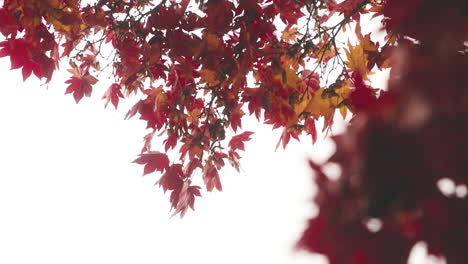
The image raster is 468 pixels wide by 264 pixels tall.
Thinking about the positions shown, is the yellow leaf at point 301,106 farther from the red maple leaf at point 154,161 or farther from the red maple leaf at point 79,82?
the red maple leaf at point 79,82

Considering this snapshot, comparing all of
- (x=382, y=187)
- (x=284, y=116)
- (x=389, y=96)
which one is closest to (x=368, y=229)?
(x=382, y=187)

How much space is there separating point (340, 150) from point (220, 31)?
0.80 meters

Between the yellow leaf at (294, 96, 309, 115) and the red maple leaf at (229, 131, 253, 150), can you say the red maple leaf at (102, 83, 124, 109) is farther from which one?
the yellow leaf at (294, 96, 309, 115)

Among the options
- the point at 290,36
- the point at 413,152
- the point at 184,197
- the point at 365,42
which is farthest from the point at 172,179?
the point at 413,152

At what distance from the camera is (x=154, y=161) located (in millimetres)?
1363

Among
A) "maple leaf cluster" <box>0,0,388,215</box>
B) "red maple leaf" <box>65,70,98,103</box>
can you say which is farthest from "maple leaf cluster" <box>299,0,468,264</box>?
"red maple leaf" <box>65,70,98,103</box>

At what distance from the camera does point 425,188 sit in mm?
361

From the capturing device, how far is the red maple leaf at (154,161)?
53.2 inches

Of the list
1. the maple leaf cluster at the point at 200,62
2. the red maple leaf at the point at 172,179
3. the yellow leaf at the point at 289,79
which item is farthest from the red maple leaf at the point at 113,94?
the yellow leaf at the point at 289,79

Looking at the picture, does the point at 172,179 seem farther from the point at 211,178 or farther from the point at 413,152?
the point at 413,152

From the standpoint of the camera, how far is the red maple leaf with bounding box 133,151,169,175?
4.43 ft

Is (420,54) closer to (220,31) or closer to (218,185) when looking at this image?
(220,31)

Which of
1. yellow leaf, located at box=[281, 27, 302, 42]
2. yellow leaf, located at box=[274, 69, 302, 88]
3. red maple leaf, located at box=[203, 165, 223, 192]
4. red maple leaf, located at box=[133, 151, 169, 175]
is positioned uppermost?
yellow leaf, located at box=[281, 27, 302, 42]

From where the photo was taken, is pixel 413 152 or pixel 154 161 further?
pixel 154 161
